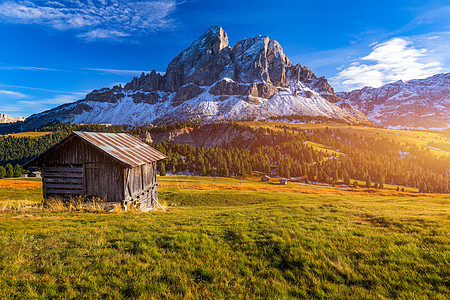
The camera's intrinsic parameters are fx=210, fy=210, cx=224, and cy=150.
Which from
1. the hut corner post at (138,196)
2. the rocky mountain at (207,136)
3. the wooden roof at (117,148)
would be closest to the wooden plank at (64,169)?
the wooden roof at (117,148)

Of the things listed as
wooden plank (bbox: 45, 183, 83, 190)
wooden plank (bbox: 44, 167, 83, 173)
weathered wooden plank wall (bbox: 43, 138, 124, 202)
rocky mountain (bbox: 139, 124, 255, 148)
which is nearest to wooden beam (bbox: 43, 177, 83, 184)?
wooden plank (bbox: 45, 183, 83, 190)

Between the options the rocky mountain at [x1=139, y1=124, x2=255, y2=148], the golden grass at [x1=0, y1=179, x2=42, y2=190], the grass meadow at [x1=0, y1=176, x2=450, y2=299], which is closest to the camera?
the grass meadow at [x1=0, y1=176, x2=450, y2=299]

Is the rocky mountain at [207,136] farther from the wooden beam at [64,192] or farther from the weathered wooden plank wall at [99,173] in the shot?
the wooden beam at [64,192]

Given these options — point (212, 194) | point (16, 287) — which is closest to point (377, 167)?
point (212, 194)

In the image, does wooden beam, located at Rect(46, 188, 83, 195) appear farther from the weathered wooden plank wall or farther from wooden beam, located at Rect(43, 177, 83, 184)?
wooden beam, located at Rect(43, 177, 83, 184)

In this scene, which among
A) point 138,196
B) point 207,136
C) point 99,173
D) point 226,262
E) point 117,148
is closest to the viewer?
point 226,262

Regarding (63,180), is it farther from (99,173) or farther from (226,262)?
(226,262)

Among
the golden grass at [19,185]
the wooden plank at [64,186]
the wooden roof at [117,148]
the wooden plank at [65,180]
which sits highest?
the wooden roof at [117,148]

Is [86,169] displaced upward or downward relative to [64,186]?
upward

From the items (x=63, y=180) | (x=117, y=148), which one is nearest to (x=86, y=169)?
(x=63, y=180)

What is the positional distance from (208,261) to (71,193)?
16835mm

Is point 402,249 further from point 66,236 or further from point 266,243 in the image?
point 66,236

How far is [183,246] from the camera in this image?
24.9 ft

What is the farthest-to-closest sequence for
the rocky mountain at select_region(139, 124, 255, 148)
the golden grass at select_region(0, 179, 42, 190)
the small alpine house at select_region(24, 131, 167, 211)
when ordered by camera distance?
Result: the rocky mountain at select_region(139, 124, 255, 148) < the golden grass at select_region(0, 179, 42, 190) < the small alpine house at select_region(24, 131, 167, 211)
